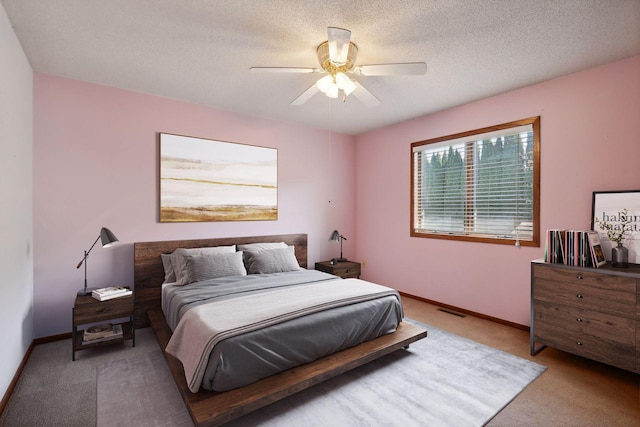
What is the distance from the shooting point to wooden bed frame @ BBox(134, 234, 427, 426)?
5.90ft

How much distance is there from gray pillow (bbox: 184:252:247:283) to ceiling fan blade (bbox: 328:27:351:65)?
2.30 meters

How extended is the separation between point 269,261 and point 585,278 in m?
2.98

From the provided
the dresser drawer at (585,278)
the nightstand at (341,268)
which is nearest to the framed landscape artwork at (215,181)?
the nightstand at (341,268)

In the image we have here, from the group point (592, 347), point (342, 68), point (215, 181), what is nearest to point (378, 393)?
point (592, 347)

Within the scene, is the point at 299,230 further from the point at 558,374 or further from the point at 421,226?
the point at 558,374

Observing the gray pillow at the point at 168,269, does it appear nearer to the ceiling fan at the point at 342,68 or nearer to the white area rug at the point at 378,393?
the white area rug at the point at 378,393

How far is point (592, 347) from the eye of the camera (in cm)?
244

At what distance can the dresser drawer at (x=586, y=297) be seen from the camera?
2.29 metres

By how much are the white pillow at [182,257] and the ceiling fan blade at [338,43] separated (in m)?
2.39

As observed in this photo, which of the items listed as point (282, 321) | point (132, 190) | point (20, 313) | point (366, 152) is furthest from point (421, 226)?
point (20, 313)

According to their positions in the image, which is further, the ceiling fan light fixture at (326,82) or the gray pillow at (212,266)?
the gray pillow at (212,266)

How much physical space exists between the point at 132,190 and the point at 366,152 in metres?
3.46

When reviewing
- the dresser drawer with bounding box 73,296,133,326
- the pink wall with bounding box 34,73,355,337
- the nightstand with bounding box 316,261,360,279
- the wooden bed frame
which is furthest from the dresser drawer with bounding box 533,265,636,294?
the dresser drawer with bounding box 73,296,133,326

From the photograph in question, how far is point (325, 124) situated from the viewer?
4.71m
